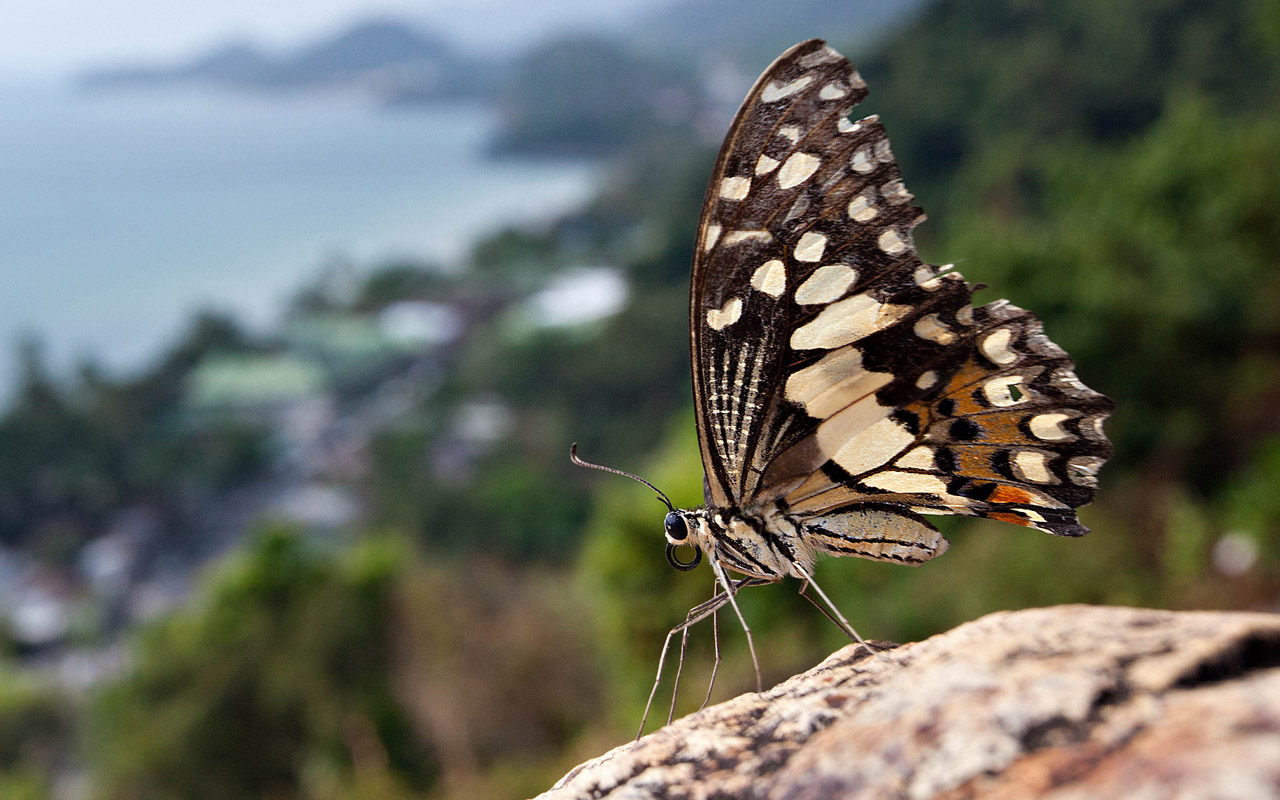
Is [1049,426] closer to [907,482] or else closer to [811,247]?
[907,482]

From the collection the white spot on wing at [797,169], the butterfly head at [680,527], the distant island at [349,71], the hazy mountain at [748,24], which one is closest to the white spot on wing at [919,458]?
the butterfly head at [680,527]

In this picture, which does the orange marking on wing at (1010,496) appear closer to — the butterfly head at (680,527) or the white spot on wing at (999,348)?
the white spot on wing at (999,348)

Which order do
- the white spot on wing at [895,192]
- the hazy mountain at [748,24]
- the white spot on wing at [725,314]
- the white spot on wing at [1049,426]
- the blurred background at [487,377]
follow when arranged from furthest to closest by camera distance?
the hazy mountain at [748,24], the blurred background at [487,377], the white spot on wing at [1049,426], the white spot on wing at [725,314], the white spot on wing at [895,192]

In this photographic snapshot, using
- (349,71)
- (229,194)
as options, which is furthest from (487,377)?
(349,71)

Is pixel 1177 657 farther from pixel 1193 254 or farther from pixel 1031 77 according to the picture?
pixel 1031 77

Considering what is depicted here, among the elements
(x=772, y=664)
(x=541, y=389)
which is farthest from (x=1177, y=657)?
(x=541, y=389)
